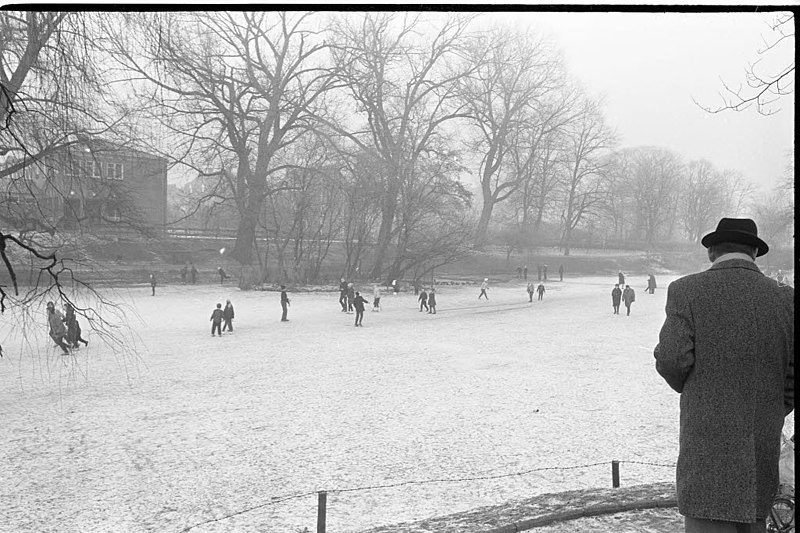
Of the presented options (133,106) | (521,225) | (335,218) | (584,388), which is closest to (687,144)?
(521,225)

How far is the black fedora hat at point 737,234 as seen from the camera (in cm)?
128

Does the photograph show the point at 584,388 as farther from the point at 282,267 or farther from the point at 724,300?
the point at 724,300

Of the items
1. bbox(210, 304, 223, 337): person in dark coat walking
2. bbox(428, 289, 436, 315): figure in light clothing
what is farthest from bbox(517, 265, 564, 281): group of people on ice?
bbox(210, 304, 223, 337): person in dark coat walking

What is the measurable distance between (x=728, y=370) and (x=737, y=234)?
30cm

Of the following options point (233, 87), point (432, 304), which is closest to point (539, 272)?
point (432, 304)

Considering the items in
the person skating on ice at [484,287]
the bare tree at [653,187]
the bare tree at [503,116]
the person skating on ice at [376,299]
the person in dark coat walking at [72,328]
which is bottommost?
the person in dark coat walking at [72,328]

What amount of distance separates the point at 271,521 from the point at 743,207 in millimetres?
2146

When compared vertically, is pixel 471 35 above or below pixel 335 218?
above

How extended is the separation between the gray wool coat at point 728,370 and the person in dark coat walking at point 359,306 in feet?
6.33

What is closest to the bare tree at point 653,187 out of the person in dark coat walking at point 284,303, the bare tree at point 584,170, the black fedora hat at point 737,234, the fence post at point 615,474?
the bare tree at point 584,170

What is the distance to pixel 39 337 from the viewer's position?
230cm

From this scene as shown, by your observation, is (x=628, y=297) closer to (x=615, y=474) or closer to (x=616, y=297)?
(x=616, y=297)

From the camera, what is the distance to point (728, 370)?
3.93 ft

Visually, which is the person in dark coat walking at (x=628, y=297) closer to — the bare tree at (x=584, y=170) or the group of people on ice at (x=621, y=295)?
the group of people on ice at (x=621, y=295)
